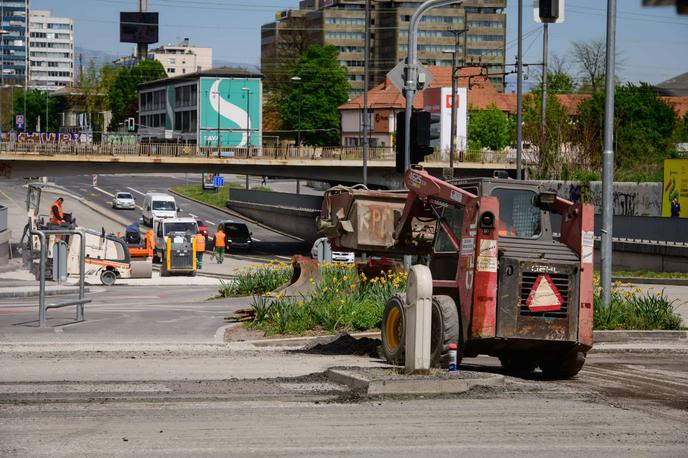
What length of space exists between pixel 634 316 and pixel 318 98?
4693 inches

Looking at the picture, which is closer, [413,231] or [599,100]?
[413,231]

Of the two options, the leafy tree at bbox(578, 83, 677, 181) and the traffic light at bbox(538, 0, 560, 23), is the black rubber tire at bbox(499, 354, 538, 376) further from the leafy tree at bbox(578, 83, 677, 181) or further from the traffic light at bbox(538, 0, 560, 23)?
the leafy tree at bbox(578, 83, 677, 181)

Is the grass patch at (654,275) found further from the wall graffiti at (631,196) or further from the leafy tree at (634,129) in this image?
the leafy tree at (634,129)

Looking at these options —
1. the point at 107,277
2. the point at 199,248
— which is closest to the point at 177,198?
the point at 199,248

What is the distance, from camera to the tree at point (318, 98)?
5305 inches

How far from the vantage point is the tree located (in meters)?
135

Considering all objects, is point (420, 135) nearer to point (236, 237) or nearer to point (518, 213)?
point (518, 213)

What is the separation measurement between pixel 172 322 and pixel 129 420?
1216 centimetres

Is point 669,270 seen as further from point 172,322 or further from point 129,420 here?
point 129,420

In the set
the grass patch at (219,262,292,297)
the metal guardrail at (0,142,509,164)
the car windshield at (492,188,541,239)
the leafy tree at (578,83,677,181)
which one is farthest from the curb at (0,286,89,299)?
the leafy tree at (578,83,677,181)

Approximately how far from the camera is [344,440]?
895 cm

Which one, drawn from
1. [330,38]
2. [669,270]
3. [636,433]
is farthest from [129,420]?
[330,38]

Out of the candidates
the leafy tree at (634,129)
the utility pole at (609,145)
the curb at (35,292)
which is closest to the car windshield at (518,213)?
the utility pole at (609,145)

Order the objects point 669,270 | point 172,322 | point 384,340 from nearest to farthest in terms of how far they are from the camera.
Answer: point 384,340 → point 172,322 → point 669,270
